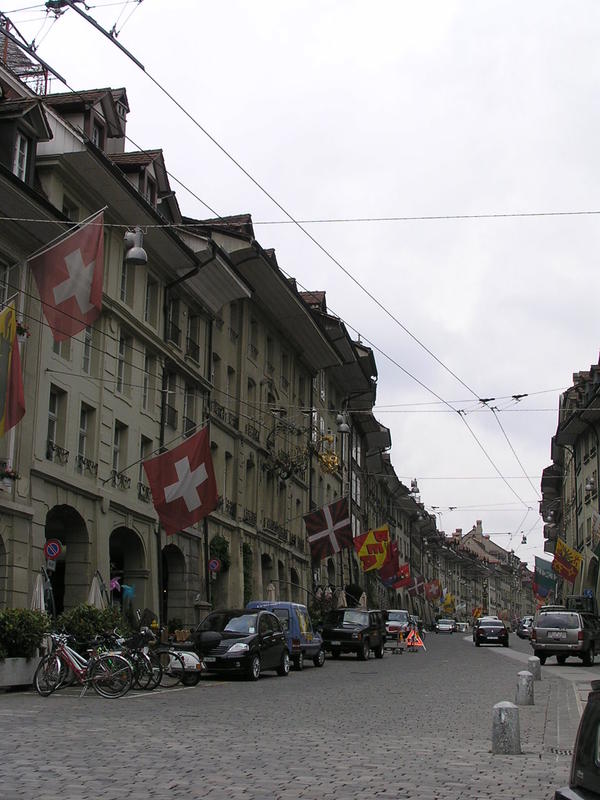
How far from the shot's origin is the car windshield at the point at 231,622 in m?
25.0

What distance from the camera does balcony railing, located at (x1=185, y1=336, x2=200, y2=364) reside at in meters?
37.1

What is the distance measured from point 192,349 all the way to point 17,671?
19430 millimetres

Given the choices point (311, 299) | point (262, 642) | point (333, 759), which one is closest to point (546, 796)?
point (333, 759)

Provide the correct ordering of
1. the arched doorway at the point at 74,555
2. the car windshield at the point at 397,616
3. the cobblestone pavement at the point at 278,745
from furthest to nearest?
the car windshield at the point at 397,616 < the arched doorway at the point at 74,555 < the cobblestone pavement at the point at 278,745

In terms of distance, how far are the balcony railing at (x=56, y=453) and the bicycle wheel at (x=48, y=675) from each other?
919 centimetres

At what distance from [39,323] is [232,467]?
17.2 m

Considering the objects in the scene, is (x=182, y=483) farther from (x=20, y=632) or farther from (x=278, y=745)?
(x=278, y=745)

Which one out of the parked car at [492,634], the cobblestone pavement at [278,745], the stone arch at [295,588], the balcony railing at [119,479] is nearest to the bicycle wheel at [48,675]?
the cobblestone pavement at [278,745]

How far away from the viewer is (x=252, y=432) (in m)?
44.5

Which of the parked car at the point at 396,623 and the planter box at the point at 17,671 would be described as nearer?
the planter box at the point at 17,671

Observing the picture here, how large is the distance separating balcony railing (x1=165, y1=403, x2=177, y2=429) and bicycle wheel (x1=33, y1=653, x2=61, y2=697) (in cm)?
1729

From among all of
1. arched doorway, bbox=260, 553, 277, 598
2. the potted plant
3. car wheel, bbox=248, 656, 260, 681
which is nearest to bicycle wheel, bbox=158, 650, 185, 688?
car wheel, bbox=248, 656, 260, 681

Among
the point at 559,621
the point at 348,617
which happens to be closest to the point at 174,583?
the point at 348,617

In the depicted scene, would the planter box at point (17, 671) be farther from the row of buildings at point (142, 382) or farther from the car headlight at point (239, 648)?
the car headlight at point (239, 648)
